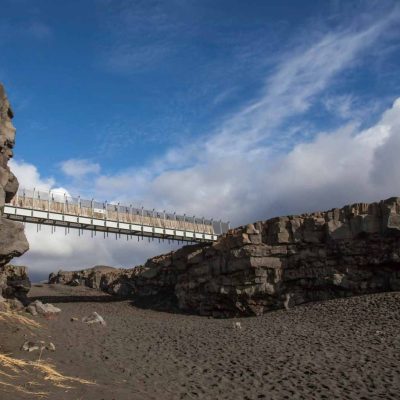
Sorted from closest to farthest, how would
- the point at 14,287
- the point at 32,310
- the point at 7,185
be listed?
the point at 7,185 → the point at 32,310 → the point at 14,287

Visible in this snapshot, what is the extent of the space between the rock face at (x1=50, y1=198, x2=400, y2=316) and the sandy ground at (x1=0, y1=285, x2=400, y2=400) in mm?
4090

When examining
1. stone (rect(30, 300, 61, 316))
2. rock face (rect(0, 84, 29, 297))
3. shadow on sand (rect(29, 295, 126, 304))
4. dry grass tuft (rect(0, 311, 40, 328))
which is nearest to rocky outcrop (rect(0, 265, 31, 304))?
stone (rect(30, 300, 61, 316))

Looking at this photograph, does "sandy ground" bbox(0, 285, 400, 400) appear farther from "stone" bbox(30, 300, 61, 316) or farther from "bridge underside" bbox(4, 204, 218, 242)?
"bridge underside" bbox(4, 204, 218, 242)

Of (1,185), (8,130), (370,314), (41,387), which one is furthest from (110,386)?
(370,314)

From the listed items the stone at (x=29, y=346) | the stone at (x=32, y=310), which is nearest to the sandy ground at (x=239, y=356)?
the stone at (x=29, y=346)

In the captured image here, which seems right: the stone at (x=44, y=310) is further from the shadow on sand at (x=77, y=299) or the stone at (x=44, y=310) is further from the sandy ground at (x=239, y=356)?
the shadow on sand at (x=77, y=299)

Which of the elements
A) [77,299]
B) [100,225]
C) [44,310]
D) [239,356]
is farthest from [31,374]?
[77,299]

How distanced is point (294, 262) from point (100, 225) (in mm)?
19058

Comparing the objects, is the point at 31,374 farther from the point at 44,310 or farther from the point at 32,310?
the point at 44,310

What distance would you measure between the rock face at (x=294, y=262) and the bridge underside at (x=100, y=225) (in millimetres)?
2501

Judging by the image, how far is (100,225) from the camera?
1635 inches

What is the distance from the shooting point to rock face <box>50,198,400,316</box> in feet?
113

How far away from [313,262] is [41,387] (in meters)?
28.6

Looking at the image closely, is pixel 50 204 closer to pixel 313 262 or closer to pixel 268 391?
pixel 313 262
